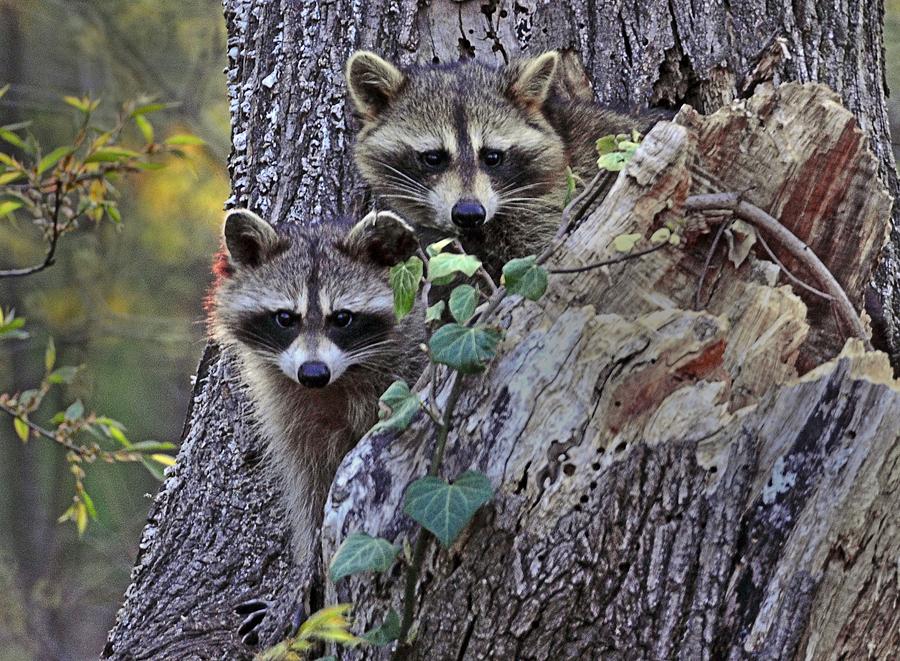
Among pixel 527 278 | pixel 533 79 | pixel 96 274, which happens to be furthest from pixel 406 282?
pixel 96 274

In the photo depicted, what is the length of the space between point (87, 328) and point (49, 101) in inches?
60.6

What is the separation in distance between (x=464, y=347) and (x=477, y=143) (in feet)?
5.69

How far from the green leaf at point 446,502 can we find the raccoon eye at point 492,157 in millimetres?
1830

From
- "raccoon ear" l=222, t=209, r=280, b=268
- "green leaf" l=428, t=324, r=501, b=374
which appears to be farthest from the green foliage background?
"green leaf" l=428, t=324, r=501, b=374

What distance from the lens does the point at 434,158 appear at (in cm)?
375

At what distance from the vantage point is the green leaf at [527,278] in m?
2.12

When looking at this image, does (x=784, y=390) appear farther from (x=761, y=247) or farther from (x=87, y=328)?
(x=87, y=328)

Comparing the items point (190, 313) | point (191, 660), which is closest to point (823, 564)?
point (191, 660)

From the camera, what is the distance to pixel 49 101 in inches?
299

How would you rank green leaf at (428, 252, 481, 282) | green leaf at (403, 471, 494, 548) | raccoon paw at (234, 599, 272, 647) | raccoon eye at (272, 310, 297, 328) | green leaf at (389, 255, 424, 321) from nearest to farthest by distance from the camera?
green leaf at (403, 471, 494, 548) → green leaf at (428, 252, 481, 282) → green leaf at (389, 255, 424, 321) → raccoon paw at (234, 599, 272, 647) → raccoon eye at (272, 310, 297, 328)

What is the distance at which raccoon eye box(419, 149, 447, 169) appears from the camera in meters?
3.73

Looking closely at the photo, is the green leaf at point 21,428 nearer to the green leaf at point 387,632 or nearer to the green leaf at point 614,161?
the green leaf at point 387,632

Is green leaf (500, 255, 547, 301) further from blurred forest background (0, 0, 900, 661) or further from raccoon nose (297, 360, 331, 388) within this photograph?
blurred forest background (0, 0, 900, 661)

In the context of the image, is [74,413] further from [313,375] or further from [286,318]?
[313,375]
